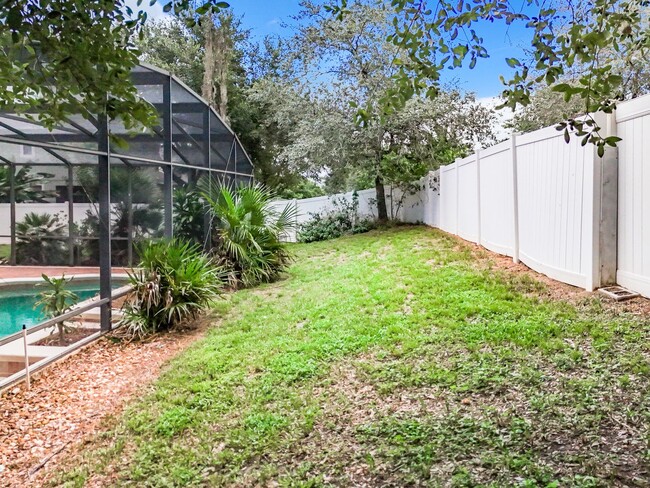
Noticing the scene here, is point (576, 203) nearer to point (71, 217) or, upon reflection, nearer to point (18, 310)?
point (18, 310)

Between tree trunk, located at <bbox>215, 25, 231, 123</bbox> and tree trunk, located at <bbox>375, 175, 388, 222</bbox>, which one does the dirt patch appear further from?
tree trunk, located at <bbox>215, 25, 231, 123</bbox>

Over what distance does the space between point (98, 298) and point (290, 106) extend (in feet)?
28.9

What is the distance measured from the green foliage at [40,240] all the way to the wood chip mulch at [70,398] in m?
1.25

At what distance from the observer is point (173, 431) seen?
3236 mm

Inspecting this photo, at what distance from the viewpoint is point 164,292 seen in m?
5.99

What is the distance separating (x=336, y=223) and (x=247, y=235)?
6578mm

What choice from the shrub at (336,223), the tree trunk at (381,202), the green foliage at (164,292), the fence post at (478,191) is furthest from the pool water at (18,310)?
the tree trunk at (381,202)

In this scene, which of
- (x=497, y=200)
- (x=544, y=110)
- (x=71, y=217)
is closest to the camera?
(x=71, y=217)

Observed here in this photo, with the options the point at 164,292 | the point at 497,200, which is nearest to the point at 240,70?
the point at 497,200

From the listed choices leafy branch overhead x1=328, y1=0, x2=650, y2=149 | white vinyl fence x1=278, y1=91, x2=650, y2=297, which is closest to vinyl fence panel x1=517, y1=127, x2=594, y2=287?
white vinyl fence x1=278, y1=91, x2=650, y2=297

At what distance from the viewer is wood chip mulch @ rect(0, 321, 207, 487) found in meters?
3.33

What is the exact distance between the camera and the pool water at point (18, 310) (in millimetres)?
4449

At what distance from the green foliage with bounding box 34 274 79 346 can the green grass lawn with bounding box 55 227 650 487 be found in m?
1.47

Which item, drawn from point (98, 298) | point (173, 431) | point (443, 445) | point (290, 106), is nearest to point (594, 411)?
point (443, 445)
